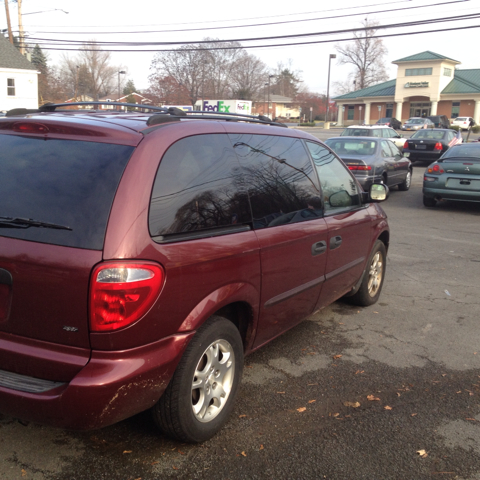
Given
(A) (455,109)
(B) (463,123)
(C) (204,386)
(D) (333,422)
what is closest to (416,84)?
(A) (455,109)

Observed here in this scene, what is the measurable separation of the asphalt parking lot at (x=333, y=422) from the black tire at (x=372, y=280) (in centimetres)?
12

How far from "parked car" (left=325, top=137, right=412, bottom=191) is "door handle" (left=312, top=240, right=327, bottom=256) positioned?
898 centimetres

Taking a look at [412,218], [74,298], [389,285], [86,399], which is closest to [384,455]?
[86,399]

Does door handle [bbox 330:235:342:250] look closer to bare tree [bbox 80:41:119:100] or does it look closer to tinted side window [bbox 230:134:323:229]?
tinted side window [bbox 230:134:323:229]

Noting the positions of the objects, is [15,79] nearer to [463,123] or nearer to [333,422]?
[463,123]

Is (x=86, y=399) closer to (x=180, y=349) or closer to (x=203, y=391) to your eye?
(x=180, y=349)

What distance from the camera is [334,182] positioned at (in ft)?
15.6

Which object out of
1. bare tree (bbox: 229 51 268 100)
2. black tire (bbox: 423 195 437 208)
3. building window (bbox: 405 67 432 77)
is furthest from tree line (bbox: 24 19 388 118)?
black tire (bbox: 423 195 437 208)

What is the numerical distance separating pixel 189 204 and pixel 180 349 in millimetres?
776

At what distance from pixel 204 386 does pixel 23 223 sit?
1.35m

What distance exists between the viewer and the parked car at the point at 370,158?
13.2 metres

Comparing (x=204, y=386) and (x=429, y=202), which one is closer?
(x=204, y=386)

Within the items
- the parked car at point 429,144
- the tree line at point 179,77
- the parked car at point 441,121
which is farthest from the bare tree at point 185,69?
the parked car at point 429,144

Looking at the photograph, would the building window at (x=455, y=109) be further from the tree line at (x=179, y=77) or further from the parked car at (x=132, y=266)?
the parked car at (x=132, y=266)
